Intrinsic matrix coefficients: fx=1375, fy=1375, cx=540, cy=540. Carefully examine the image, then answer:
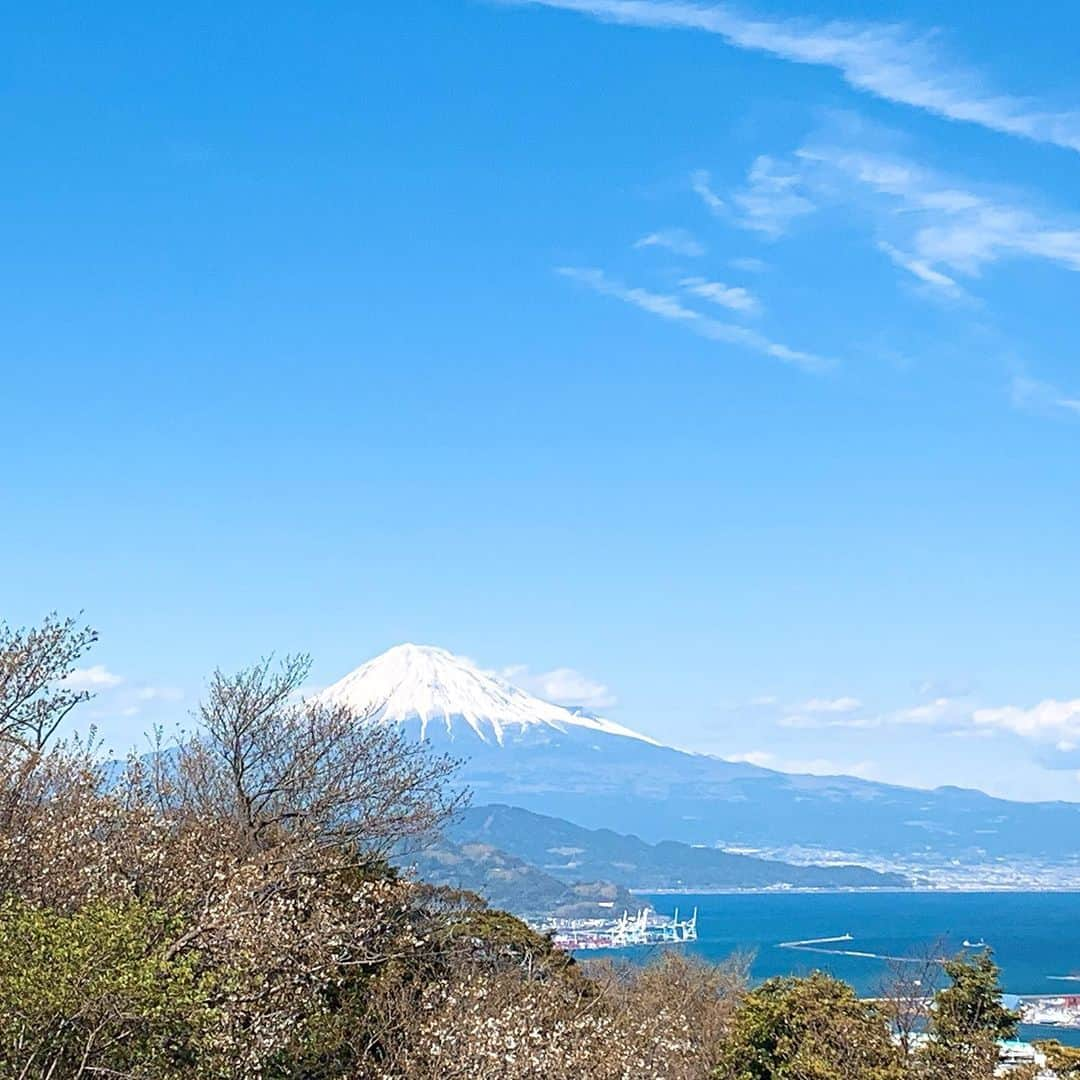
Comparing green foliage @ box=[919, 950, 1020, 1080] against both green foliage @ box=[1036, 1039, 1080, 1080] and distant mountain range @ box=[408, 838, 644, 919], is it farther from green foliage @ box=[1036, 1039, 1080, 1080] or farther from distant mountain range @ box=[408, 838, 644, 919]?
distant mountain range @ box=[408, 838, 644, 919]

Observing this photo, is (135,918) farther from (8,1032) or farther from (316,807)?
(316,807)

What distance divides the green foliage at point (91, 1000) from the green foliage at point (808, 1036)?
33.7 feet

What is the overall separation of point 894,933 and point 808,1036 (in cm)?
11640

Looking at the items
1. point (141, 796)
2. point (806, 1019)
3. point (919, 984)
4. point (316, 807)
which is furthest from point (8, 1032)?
point (919, 984)

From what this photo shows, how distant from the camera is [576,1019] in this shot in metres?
18.4

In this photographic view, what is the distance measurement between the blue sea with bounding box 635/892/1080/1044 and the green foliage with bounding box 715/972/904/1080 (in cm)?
3671

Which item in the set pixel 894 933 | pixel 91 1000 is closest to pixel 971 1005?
pixel 91 1000

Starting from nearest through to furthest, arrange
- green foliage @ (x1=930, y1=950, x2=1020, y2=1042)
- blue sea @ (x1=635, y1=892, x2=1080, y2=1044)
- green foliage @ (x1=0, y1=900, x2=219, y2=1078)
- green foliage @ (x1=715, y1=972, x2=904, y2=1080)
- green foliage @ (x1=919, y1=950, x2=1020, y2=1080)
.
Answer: green foliage @ (x1=0, y1=900, x2=219, y2=1078) < green foliage @ (x1=919, y1=950, x2=1020, y2=1080) < green foliage @ (x1=715, y1=972, x2=904, y2=1080) < green foliage @ (x1=930, y1=950, x2=1020, y2=1042) < blue sea @ (x1=635, y1=892, x2=1080, y2=1044)

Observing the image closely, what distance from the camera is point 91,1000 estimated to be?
9.47 metres

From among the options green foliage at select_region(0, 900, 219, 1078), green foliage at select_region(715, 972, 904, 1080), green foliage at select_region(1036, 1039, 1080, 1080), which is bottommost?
green foliage at select_region(715, 972, 904, 1080)

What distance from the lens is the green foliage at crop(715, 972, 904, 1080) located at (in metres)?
18.2

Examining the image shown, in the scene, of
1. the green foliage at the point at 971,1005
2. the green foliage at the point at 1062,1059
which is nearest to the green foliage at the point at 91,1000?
the green foliage at the point at 1062,1059

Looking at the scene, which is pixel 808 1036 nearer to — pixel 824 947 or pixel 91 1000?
pixel 91 1000

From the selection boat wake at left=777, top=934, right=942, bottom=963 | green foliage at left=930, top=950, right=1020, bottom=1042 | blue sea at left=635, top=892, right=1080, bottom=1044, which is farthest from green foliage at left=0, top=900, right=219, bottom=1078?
boat wake at left=777, top=934, right=942, bottom=963
